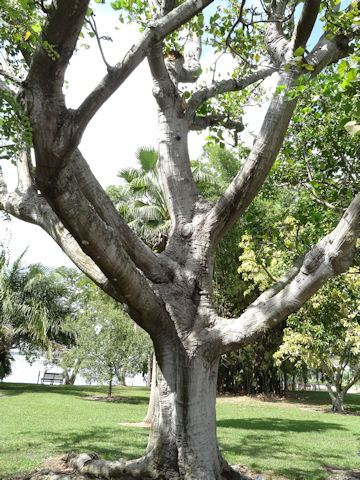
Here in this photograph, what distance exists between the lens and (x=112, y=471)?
4875mm

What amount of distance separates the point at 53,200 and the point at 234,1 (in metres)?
5.70

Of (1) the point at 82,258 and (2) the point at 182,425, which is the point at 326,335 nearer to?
(2) the point at 182,425

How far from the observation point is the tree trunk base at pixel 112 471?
458cm

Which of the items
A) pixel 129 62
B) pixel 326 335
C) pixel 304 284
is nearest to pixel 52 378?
pixel 326 335

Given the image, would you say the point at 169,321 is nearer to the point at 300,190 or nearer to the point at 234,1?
the point at 300,190

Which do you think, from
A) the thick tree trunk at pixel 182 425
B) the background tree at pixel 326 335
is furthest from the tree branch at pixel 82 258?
the background tree at pixel 326 335

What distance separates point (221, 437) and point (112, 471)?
561 cm

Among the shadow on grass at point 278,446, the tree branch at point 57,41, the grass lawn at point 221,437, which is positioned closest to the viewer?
the tree branch at point 57,41

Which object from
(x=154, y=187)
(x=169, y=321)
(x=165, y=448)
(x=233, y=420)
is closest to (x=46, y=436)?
(x=165, y=448)

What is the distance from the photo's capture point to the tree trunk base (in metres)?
4.58

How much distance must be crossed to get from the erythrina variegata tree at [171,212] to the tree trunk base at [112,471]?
2 centimetres

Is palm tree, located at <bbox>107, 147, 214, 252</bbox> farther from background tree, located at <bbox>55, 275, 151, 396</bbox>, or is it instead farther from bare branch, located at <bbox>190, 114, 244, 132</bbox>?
bare branch, located at <bbox>190, 114, 244, 132</bbox>

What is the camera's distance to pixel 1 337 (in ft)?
70.3

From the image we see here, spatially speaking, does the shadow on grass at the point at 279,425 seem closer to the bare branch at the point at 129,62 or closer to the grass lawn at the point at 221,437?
the grass lawn at the point at 221,437
